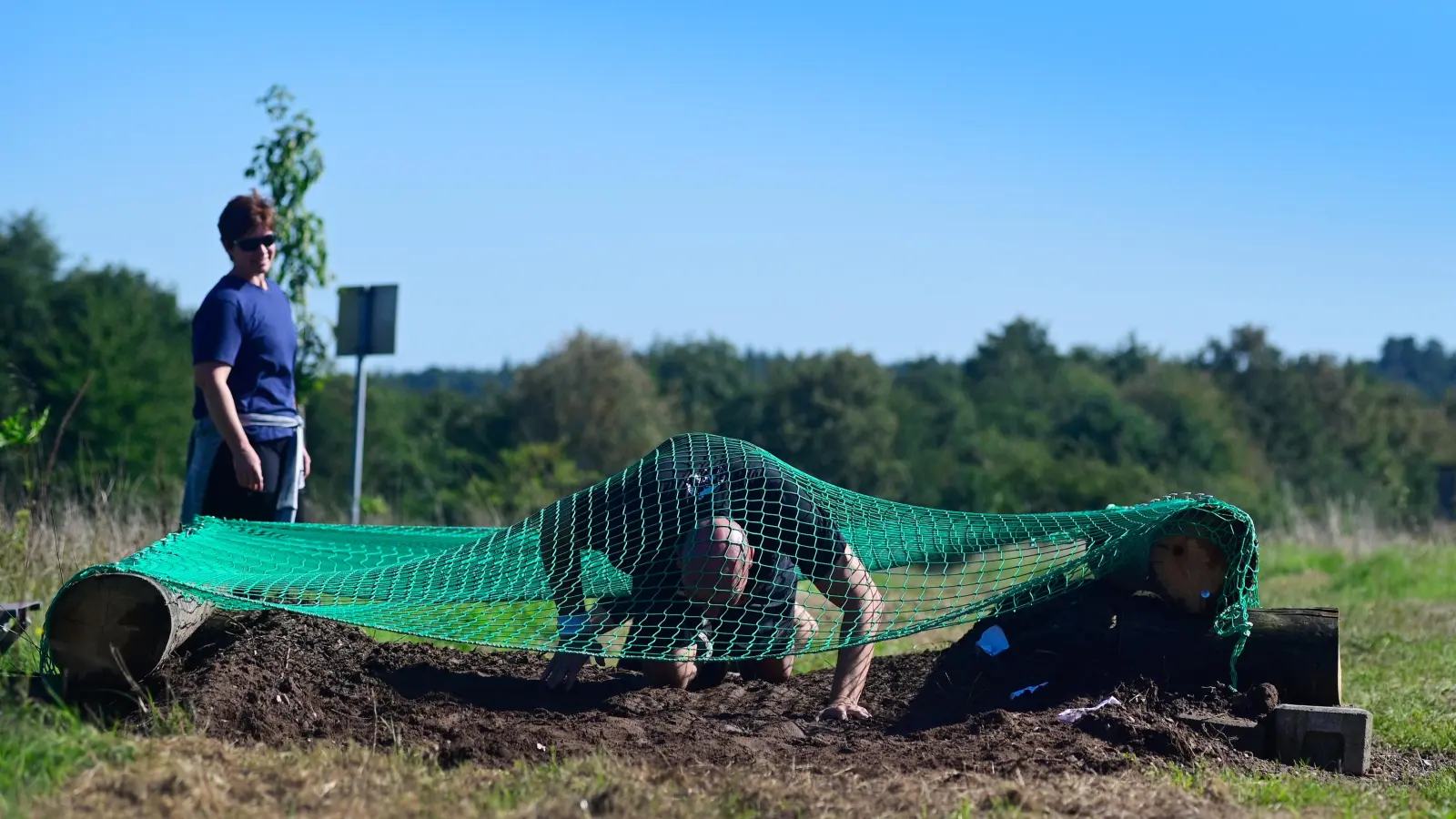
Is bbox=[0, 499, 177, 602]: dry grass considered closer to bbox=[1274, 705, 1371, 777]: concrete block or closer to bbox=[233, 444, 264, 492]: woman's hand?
bbox=[233, 444, 264, 492]: woman's hand

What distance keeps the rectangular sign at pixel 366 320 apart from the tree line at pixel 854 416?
75.1 ft

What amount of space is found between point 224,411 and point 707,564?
1.92m

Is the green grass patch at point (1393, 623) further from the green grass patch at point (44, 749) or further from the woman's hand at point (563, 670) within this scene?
the green grass patch at point (44, 749)

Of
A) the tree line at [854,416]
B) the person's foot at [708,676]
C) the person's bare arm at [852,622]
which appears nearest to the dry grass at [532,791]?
the person's bare arm at [852,622]

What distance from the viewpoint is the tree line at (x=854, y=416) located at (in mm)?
41375

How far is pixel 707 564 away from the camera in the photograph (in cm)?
480

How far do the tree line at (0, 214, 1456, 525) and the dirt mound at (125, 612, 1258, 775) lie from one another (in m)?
26.6

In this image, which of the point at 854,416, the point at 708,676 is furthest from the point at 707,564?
the point at 854,416

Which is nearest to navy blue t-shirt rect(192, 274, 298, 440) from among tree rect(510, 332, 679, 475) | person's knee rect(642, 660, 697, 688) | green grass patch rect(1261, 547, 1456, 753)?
person's knee rect(642, 660, 697, 688)

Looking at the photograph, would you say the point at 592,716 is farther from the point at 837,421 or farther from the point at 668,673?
the point at 837,421

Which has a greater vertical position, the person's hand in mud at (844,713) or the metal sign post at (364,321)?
the metal sign post at (364,321)

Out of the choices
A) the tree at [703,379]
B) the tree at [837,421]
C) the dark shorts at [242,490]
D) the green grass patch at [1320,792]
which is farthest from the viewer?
the tree at [703,379]

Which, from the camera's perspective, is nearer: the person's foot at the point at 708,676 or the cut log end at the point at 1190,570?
the cut log end at the point at 1190,570

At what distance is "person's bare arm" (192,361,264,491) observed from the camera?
518 cm
